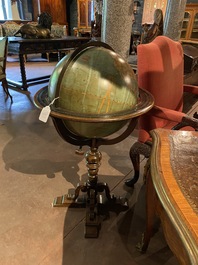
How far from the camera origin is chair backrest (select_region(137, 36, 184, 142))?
5.09 feet

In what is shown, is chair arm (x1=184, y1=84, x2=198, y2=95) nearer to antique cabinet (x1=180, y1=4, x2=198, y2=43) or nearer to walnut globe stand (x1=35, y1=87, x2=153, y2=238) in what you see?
walnut globe stand (x1=35, y1=87, x2=153, y2=238)

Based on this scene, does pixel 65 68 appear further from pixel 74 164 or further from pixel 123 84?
pixel 74 164

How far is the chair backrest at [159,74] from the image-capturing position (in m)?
1.55

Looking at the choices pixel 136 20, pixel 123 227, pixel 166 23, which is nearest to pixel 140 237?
pixel 123 227

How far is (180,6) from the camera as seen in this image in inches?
140

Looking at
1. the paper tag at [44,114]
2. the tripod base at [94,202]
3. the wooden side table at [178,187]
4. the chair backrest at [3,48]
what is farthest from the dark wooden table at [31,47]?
the wooden side table at [178,187]

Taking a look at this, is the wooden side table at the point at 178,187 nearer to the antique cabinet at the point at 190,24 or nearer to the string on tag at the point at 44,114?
the string on tag at the point at 44,114

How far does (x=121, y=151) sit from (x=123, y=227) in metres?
1.02

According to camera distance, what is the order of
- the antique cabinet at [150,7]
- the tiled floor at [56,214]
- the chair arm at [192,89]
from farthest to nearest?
the antique cabinet at [150,7] → the chair arm at [192,89] → the tiled floor at [56,214]

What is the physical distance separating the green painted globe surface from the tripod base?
2.31ft

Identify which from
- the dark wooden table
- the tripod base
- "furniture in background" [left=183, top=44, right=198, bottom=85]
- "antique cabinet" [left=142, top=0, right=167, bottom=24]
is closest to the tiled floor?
the tripod base

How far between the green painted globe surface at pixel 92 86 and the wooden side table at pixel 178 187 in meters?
0.27

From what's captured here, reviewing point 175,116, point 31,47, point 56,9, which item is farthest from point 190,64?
point 56,9

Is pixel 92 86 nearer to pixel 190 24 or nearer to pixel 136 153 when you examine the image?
pixel 136 153
